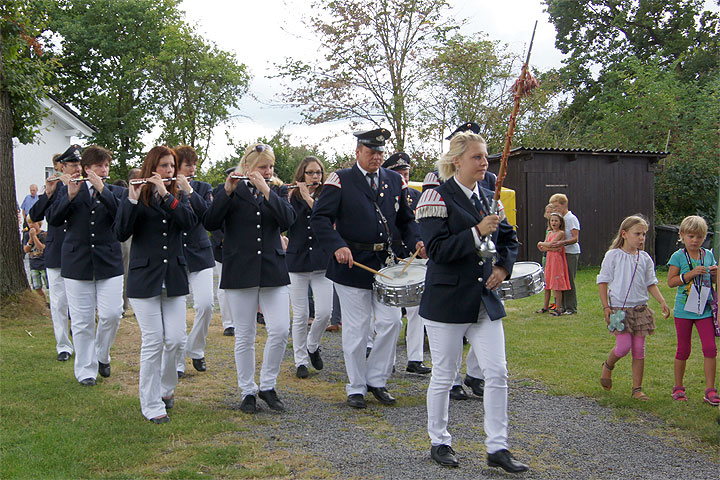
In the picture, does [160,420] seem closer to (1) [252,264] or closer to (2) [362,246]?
(1) [252,264]

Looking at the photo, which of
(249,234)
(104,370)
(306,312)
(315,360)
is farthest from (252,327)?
(104,370)

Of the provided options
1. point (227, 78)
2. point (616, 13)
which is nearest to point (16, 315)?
point (227, 78)

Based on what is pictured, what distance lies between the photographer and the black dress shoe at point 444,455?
4434mm

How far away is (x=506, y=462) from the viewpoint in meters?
4.26

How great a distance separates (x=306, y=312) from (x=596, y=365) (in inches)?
128

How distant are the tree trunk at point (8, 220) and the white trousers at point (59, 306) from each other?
3856 mm

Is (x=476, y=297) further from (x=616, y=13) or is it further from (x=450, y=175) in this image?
(x=616, y=13)

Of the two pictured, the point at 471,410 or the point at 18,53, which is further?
the point at 18,53

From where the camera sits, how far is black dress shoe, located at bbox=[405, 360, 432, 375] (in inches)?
289

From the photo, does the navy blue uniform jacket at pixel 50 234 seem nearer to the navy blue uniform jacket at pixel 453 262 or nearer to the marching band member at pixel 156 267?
the marching band member at pixel 156 267

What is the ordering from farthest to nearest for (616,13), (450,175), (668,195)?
(616,13) < (668,195) < (450,175)

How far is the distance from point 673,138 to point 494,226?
24.4 meters

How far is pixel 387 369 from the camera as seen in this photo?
6297mm

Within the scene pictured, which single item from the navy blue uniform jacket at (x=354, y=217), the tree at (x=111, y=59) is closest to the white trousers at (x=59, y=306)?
the navy blue uniform jacket at (x=354, y=217)
